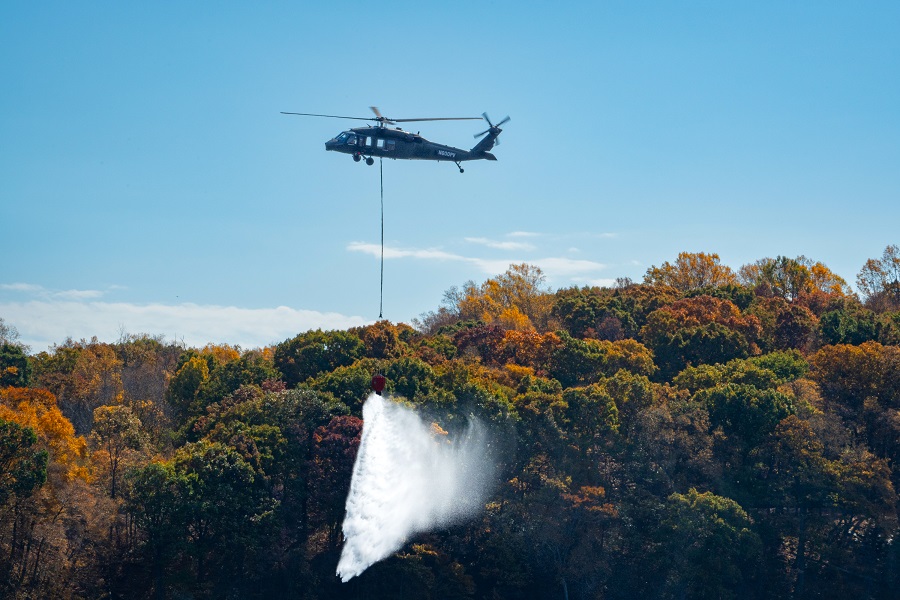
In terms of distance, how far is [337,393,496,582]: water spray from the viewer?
58719mm

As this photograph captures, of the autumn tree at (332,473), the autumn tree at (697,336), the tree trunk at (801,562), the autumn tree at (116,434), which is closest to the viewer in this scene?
the autumn tree at (332,473)

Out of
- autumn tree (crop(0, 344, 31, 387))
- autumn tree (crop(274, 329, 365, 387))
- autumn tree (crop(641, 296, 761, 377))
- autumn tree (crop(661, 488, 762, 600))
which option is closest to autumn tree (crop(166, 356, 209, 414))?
autumn tree (crop(274, 329, 365, 387))

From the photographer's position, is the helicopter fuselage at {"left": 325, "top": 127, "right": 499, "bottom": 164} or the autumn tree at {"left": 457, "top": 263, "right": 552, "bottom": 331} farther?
the autumn tree at {"left": 457, "top": 263, "right": 552, "bottom": 331}

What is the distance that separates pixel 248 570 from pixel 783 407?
35449mm

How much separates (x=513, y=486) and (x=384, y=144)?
78.7 feet

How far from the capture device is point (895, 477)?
218 feet

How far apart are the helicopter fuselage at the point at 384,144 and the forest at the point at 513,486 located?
18.1 meters

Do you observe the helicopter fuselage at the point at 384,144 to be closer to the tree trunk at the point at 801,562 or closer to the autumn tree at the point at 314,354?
the autumn tree at the point at 314,354

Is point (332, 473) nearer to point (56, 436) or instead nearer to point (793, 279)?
point (56, 436)

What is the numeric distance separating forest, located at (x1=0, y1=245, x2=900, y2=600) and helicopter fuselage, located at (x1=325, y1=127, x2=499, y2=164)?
18.1m

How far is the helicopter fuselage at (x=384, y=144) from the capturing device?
51312mm

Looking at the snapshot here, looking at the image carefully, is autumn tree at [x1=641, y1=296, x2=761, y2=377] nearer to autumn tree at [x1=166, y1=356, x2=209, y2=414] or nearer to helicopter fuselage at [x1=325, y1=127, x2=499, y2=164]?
helicopter fuselage at [x1=325, y1=127, x2=499, y2=164]

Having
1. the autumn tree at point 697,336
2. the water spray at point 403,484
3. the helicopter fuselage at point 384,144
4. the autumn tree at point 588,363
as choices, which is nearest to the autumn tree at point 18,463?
the water spray at point 403,484

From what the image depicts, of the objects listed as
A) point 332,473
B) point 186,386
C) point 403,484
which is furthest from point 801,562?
point 186,386
